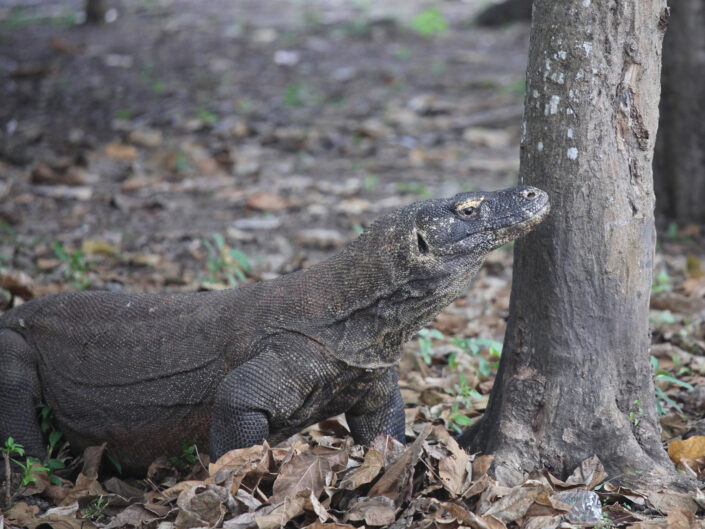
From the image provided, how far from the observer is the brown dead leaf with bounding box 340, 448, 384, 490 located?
3.34 m

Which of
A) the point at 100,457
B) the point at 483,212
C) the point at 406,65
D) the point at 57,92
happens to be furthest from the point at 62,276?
the point at 406,65

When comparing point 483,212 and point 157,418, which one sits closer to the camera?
point 483,212

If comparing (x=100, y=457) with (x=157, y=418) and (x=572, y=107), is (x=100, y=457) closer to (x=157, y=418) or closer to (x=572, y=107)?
(x=157, y=418)

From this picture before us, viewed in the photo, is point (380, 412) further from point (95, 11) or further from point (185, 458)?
point (95, 11)

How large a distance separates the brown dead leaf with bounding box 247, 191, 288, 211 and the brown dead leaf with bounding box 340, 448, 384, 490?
4.79 m

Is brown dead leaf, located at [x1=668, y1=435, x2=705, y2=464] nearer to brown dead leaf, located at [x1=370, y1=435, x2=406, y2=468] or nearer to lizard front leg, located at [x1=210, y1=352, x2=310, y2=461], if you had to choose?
brown dead leaf, located at [x1=370, y1=435, x2=406, y2=468]

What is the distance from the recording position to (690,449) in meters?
3.73

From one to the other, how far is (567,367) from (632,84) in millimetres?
1228

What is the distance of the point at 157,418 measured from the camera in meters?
4.18

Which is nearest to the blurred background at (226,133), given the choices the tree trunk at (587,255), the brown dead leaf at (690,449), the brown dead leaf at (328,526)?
the tree trunk at (587,255)

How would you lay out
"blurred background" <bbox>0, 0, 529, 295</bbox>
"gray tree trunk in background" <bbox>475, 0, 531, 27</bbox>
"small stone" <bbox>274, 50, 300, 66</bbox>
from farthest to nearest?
"gray tree trunk in background" <bbox>475, 0, 531, 27</bbox> < "small stone" <bbox>274, 50, 300, 66</bbox> < "blurred background" <bbox>0, 0, 529, 295</bbox>

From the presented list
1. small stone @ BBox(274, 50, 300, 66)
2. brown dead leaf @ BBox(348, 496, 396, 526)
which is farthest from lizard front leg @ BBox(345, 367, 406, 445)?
small stone @ BBox(274, 50, 300, 66)

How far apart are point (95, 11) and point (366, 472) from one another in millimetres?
13775

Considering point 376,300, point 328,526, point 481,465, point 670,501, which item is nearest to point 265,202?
point 376,300
